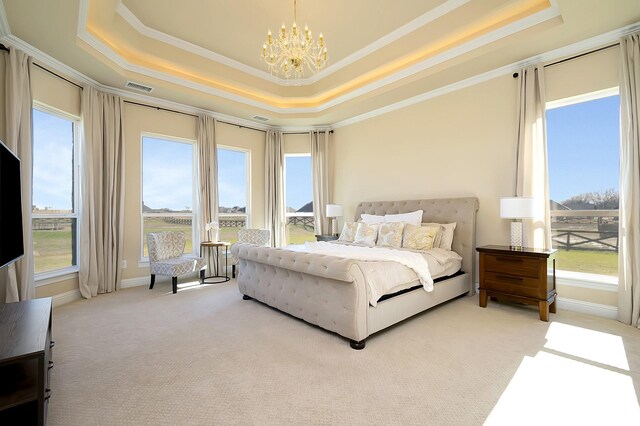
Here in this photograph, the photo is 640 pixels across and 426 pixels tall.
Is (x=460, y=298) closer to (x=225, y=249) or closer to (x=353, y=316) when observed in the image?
(x=353, y=316)

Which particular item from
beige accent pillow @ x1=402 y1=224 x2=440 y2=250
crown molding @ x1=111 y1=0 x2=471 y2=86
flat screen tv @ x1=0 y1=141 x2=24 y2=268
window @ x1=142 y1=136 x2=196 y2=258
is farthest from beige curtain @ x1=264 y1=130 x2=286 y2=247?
flat screen tv @ x1=0 y1=141 x2=24 y2=268

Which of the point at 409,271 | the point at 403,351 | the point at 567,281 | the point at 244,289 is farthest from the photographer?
the point at 244,289

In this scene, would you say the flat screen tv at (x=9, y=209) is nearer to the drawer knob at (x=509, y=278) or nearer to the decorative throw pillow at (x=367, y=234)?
the decorative throw pillow at (x=367, y=234)

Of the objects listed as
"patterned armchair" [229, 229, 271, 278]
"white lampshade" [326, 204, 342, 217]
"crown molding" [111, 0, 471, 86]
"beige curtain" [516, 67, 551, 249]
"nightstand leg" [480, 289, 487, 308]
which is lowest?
"nightstand leg" [480, 289, 487, 308]

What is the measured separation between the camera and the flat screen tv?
2066mm

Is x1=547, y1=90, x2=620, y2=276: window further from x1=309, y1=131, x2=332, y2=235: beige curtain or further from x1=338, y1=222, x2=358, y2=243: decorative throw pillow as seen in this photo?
x1=309, y1=131, x2=332, y2=235: beige curtain

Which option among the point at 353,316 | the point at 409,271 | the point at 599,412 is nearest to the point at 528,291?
the point at 409,271

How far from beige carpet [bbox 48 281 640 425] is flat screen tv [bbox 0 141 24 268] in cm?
94

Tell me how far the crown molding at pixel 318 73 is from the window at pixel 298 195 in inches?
68.6

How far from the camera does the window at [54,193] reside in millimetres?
3824

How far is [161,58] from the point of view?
4414 mm

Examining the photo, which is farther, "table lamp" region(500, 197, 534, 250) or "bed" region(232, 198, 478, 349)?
"table lamp" region(500, 197, 534, 250)

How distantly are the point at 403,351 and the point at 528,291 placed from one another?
5.82ft

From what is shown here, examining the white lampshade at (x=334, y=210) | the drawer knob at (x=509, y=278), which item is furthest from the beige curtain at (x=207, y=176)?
the drawer knob at (x=509, y=278)
